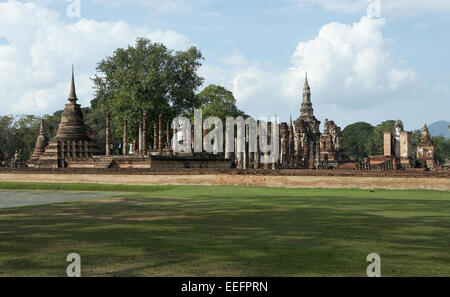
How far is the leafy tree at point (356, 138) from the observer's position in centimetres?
9424

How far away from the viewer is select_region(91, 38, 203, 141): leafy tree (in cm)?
4159

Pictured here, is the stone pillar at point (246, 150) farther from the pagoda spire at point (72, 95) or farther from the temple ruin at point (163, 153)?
the pagoda spire at point (72, 95)

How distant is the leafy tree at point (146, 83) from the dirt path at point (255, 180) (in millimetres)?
13027

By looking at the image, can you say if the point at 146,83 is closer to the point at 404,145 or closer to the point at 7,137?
the point at 404,145

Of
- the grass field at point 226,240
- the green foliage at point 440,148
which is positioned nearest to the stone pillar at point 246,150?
the grass field at point 226,240

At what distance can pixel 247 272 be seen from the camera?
5805 mm

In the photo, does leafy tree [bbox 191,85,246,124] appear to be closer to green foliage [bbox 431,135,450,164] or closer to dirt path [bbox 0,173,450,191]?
dirt path [bbox 0,173,450,191]

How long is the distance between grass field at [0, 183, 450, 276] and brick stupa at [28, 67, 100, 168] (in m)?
23.4

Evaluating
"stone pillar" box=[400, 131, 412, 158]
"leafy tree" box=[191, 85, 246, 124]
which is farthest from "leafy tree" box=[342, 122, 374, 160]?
"stone pillar" box=[400, 131, 412, 158]

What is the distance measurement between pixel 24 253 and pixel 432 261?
5376 millimetres

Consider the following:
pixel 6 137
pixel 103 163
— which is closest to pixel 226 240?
pixel 103 163

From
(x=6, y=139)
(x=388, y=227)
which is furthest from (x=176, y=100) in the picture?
(x=388, y=227)
